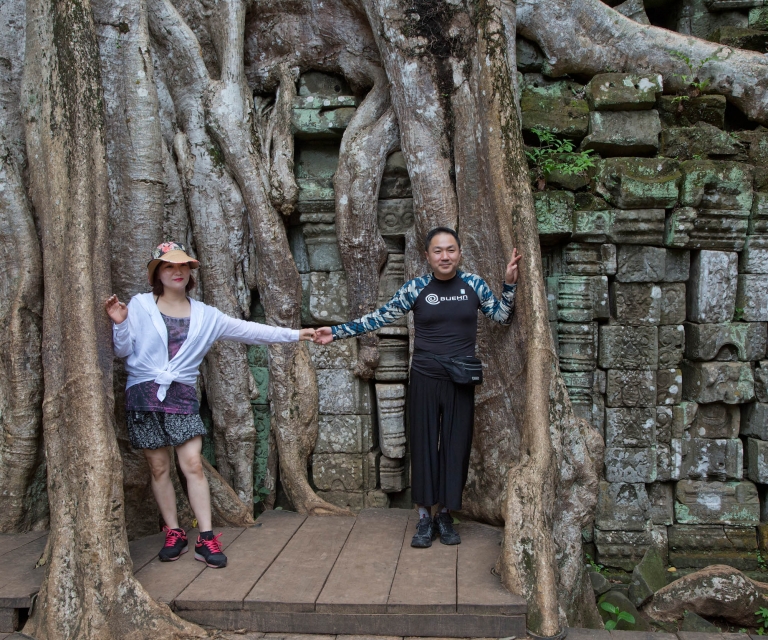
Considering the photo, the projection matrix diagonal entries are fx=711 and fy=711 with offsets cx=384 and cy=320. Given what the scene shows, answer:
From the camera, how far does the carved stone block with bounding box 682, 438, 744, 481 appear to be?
4.55m

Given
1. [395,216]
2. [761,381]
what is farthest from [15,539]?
[761,381]

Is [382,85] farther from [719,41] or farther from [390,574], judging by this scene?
[390,574]

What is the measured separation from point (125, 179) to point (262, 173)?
2.63 feet

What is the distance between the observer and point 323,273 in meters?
4.45

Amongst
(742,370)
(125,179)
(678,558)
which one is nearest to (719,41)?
(742,370)

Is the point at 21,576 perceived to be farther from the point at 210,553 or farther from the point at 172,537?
the point at 210,553

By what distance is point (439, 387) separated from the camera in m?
3.38

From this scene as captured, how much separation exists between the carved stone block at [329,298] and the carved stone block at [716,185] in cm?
216

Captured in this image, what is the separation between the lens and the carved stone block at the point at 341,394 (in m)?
4.38

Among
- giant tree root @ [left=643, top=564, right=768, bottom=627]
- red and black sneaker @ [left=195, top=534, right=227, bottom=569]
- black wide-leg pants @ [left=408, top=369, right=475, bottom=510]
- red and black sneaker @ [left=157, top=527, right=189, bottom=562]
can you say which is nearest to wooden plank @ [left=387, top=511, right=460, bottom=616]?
black wide-leg pants @ [left=408, top=369, right=475, bottom=510]

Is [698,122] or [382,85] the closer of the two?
[382,85]

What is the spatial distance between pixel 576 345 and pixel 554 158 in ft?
3.89

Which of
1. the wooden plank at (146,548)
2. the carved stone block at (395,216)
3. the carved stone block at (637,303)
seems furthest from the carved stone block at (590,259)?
the wooden plank at (146,548)

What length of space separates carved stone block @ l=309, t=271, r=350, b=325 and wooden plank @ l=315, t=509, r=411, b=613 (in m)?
1.19
